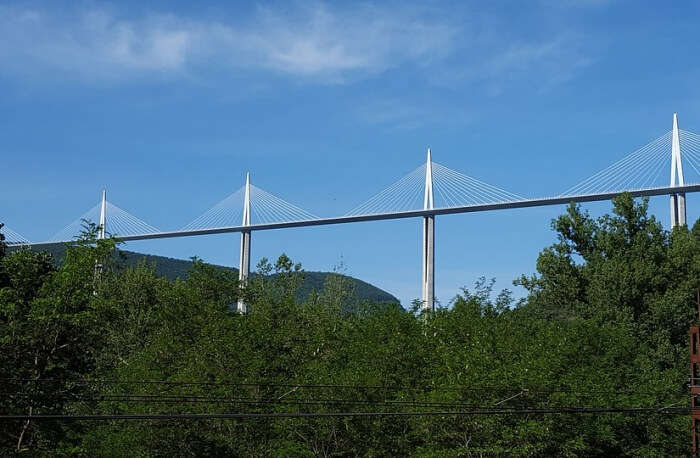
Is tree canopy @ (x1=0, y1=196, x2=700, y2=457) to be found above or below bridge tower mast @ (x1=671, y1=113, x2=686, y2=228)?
below

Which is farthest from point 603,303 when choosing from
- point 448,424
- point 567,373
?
point 448,424

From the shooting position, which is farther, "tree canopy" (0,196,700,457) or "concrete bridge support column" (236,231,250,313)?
"concrete bridge support column" (236,231,250,313)

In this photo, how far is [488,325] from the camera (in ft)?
124

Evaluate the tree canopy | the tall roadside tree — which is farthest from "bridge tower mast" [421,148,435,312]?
Answer: the tall roadside tree

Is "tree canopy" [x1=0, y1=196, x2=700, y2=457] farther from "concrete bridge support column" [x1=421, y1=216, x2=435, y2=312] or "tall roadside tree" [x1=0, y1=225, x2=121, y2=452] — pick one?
"concrete bridge support column" [x1=421, y1=216, x2=435, y2=312]

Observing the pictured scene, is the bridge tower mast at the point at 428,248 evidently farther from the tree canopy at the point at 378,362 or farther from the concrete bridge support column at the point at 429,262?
the tree canopy at the point at 378,362

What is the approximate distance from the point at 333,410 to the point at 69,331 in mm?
10278

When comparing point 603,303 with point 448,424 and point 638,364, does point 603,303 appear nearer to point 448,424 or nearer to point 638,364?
point 638,364

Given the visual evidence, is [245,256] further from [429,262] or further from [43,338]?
[43,338]

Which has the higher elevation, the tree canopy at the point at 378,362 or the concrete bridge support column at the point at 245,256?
the concrete bridge support column at the point at 245,256

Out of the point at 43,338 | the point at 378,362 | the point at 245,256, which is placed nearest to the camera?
the point at 43,338

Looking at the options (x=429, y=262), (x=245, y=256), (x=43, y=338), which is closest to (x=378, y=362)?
(x=43, y=338)

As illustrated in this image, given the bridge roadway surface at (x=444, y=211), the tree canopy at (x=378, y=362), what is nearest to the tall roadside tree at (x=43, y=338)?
the tree canopy at (x=378, y=362)

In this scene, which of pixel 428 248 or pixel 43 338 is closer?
pixel 43 338
